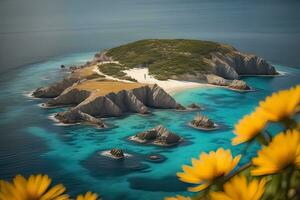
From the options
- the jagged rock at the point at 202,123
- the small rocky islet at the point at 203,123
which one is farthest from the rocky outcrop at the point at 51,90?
the jagged rock at the point at 202,123

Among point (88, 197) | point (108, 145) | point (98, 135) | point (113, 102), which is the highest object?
point (88, 197)

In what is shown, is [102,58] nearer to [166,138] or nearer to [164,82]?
[164,82]

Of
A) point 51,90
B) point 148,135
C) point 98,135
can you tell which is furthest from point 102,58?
point 148,135

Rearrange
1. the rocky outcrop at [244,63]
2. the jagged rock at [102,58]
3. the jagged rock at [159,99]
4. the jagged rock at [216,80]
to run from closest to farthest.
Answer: the jagged rock at [159,99], the jagged rock at [216,80], the rocky outcrop at [244,63], the jagged rock at [102,58]

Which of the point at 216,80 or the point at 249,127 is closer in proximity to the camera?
the point at 249,127

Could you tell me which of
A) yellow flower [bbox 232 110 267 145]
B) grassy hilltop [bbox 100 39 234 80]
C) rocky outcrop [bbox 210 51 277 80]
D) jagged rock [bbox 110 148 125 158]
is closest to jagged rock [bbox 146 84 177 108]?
grassy hilltop [bbox 100 39 234 80]

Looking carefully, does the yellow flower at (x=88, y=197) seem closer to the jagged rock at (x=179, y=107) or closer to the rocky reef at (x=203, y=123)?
the rocky reef at (x=203, y=123)

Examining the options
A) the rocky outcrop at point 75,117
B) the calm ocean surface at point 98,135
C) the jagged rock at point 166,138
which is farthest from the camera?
the rocky outcrop at point 75,117
